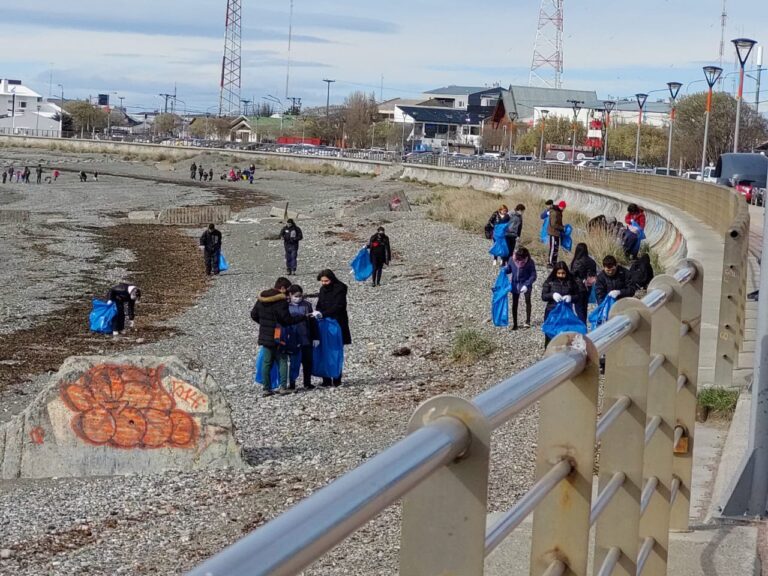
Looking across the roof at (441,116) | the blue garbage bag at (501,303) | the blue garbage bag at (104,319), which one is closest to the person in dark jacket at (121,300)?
the blue garbage bag at (104,319)

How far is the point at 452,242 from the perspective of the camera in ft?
116

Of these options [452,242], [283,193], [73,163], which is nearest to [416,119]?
[73,163]

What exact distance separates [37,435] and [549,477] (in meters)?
9.70

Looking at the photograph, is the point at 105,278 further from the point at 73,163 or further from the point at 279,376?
the point at 73,163

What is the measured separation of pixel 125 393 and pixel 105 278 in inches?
826

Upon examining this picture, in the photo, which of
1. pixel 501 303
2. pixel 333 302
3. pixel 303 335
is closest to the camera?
pixel 303 335

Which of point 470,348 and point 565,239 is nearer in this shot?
point 470,348

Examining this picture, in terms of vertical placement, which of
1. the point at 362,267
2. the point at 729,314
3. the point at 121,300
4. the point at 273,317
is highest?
the point at 729,314

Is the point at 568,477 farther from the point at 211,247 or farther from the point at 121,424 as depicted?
the point at 211,247

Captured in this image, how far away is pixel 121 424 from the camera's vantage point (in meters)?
11.5

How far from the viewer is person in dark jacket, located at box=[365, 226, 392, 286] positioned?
26.1 meters

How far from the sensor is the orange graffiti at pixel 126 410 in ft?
37.3

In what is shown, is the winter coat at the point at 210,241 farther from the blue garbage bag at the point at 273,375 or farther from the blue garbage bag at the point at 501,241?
the blue garbage bag at the point at 273,375

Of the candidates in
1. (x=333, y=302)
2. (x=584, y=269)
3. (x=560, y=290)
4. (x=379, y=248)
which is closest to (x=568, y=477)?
(x=560, y=290)
